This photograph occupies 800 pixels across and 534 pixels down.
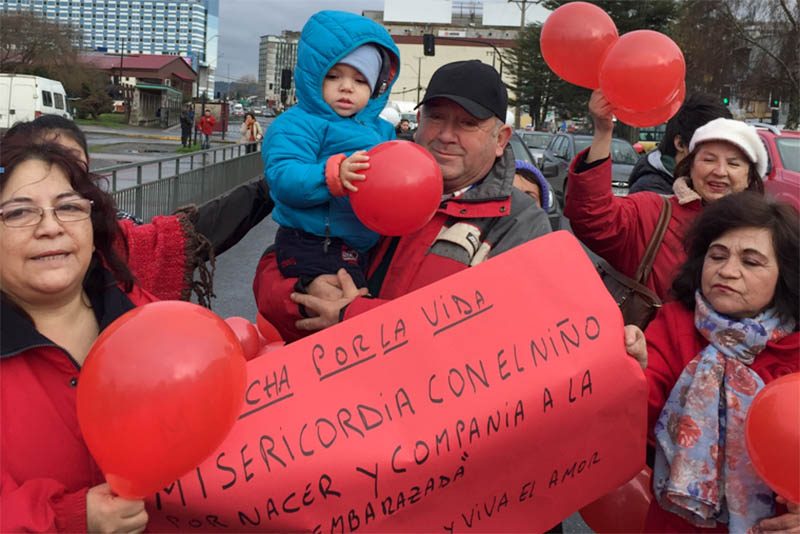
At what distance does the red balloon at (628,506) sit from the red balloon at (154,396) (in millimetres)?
1673

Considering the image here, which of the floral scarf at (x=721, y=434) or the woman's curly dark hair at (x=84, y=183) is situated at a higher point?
the woman's curly dark hair at (x=84, y=183)

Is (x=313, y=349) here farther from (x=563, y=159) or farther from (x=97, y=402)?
(x=563, y=159)

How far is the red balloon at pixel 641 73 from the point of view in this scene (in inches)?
114

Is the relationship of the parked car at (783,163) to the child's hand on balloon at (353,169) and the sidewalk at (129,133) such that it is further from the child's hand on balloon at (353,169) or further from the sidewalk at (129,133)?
the sidewalk at (129,133)

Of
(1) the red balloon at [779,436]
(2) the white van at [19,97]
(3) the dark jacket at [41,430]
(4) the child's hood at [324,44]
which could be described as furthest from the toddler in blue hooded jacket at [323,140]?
(2) the white van at [19,97]

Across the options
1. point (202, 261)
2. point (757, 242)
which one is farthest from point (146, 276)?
point (757, 242)

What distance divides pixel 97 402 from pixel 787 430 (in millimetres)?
1596

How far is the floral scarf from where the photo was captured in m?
2.12

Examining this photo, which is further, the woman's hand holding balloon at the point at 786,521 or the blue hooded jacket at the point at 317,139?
the blue hooded jacket at the point at 317,139

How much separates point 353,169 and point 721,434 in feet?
4.38

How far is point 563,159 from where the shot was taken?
17.5 metres

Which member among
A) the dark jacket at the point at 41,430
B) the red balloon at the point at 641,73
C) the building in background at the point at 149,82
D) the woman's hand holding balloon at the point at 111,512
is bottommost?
the woman's hand holding balloon at the point at 111,512

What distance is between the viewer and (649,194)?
327 cm

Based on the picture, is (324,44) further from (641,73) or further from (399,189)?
(641,73)
